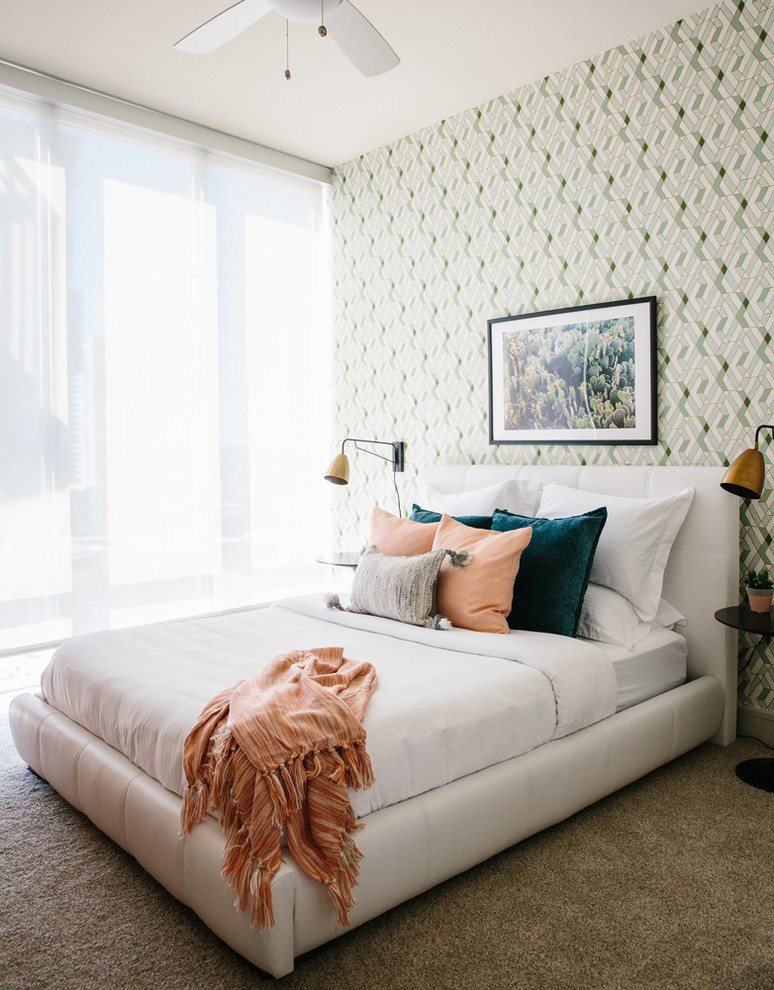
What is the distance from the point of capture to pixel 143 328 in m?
4.07

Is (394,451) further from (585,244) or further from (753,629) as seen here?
(753,629)

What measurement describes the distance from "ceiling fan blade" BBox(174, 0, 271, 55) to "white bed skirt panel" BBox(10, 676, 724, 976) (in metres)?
2.28

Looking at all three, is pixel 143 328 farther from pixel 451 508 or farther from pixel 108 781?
pixel 108 781

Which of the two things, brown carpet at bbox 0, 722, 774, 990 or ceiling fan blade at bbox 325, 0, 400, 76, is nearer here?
brown carpet at bbox 0, 722, 774, 990

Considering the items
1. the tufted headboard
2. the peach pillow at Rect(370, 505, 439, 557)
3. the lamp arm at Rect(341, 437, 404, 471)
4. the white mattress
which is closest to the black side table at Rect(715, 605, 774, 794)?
the tufted headboard

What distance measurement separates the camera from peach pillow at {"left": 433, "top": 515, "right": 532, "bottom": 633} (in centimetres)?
281

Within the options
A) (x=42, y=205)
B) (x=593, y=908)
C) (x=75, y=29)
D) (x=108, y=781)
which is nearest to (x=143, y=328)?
(x=42, y=205)

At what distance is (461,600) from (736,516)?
1.11 m

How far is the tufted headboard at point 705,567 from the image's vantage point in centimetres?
298

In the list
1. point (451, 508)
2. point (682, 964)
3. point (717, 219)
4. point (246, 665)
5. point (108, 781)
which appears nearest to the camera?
point (682, 964)

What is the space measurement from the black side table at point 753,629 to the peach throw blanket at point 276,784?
4.78 ft

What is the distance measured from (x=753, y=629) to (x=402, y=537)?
1.37 meters

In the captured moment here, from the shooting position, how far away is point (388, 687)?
2.19 m

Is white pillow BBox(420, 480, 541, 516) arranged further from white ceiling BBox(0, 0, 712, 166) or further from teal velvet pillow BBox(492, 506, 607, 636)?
white ceiling BBox(0, 0, 712, 166)
